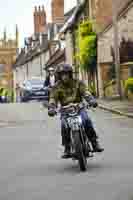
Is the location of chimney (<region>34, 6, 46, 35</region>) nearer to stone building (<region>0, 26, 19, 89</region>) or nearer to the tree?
stone building (<region>0, 26, 19, 89</region>)

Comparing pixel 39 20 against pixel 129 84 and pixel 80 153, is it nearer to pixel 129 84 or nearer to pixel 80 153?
pixel 129 84

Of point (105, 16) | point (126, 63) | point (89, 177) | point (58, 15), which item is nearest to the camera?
point (89, 177)

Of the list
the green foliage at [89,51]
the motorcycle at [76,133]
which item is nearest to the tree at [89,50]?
the green foliage at [89,51]

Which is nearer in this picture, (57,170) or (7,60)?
(57,170)

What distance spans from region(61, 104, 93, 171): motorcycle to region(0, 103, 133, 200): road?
227mm

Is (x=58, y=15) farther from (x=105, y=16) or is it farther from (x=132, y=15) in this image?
(x=132, y=15)

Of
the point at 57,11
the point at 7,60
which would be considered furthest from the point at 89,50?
the point at 7,60

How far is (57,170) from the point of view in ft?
36.3

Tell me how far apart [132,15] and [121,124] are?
19344mm

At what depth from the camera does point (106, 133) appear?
704 inches

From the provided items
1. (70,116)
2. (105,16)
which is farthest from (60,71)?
(105,16)

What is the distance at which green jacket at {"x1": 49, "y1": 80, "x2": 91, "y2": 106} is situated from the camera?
434 inches

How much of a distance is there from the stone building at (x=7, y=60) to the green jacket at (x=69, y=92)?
120697 millimetres

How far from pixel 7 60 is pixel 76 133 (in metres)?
125
